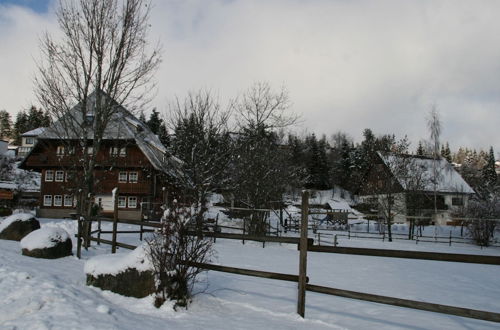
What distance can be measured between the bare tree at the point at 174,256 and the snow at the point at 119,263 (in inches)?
5.2

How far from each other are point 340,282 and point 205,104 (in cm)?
1463

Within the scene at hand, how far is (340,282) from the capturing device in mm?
9023

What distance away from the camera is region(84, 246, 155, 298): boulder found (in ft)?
19.1

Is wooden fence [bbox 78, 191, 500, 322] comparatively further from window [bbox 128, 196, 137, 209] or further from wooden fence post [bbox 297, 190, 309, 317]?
window [bbox 128, 196, 137, 209]

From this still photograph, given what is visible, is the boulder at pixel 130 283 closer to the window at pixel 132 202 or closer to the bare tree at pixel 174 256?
the bare tree at pixel 174 256

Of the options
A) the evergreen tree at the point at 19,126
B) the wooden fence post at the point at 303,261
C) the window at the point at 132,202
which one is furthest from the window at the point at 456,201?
the evergreen tree at the point at 19,126

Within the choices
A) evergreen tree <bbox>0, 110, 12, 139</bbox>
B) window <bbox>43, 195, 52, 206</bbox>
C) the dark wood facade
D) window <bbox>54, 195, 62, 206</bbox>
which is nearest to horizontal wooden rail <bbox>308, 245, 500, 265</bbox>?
the dark wood facade

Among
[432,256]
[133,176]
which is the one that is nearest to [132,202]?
[133,176]

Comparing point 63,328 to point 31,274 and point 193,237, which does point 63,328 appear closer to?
point 193,237

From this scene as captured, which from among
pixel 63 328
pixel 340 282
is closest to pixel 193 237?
pixel 63 328

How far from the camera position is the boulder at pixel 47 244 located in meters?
9.48

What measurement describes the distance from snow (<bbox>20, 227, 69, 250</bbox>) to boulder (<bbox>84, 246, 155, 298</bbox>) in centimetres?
389

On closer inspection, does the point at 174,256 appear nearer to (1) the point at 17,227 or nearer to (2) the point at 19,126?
(1) the point at 17,227

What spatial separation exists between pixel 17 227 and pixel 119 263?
8819mm
